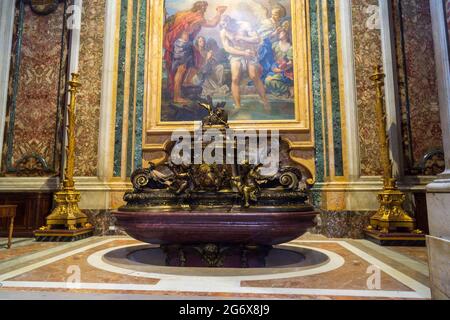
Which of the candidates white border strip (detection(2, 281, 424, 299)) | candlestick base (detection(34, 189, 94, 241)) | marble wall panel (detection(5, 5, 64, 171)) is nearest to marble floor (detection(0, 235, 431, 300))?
white border strip (detection(2, 281, 424, 299))

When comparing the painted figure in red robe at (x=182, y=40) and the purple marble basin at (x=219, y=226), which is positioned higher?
the painted figure in red robe at (x=182, y=40)

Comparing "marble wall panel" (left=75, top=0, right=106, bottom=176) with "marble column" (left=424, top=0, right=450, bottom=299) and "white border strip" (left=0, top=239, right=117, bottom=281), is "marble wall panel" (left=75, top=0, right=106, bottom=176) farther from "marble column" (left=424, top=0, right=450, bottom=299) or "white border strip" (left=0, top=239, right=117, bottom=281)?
"marble column" (left=424, top=0, right=450, bottom=299)

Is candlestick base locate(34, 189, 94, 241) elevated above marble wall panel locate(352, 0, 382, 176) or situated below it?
below

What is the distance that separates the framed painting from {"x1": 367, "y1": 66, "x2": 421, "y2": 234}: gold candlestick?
1088mm

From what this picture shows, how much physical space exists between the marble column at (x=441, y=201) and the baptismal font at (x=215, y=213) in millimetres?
1081

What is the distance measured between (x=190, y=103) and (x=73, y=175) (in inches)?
87.6

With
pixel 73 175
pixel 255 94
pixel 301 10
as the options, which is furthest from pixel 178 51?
pixel 73 175

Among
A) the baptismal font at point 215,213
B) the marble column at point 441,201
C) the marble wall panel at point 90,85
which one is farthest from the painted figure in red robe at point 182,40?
the marble column at point 441,201

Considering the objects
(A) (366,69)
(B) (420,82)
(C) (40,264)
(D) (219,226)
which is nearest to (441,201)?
(D) (219,226)

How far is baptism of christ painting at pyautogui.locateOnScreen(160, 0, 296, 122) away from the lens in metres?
5.42

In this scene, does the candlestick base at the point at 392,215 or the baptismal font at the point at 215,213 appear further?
the candlestick base at the point at 392,215

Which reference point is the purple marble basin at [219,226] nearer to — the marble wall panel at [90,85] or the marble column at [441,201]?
the marble column at [441,201]

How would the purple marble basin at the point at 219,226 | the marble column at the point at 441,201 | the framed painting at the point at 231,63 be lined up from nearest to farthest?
the marble column at the point at 441,201 < the purple marble basin at the point at 219,226 < the framed painting at the point at 231,63

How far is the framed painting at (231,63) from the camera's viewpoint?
5391 millimetres
